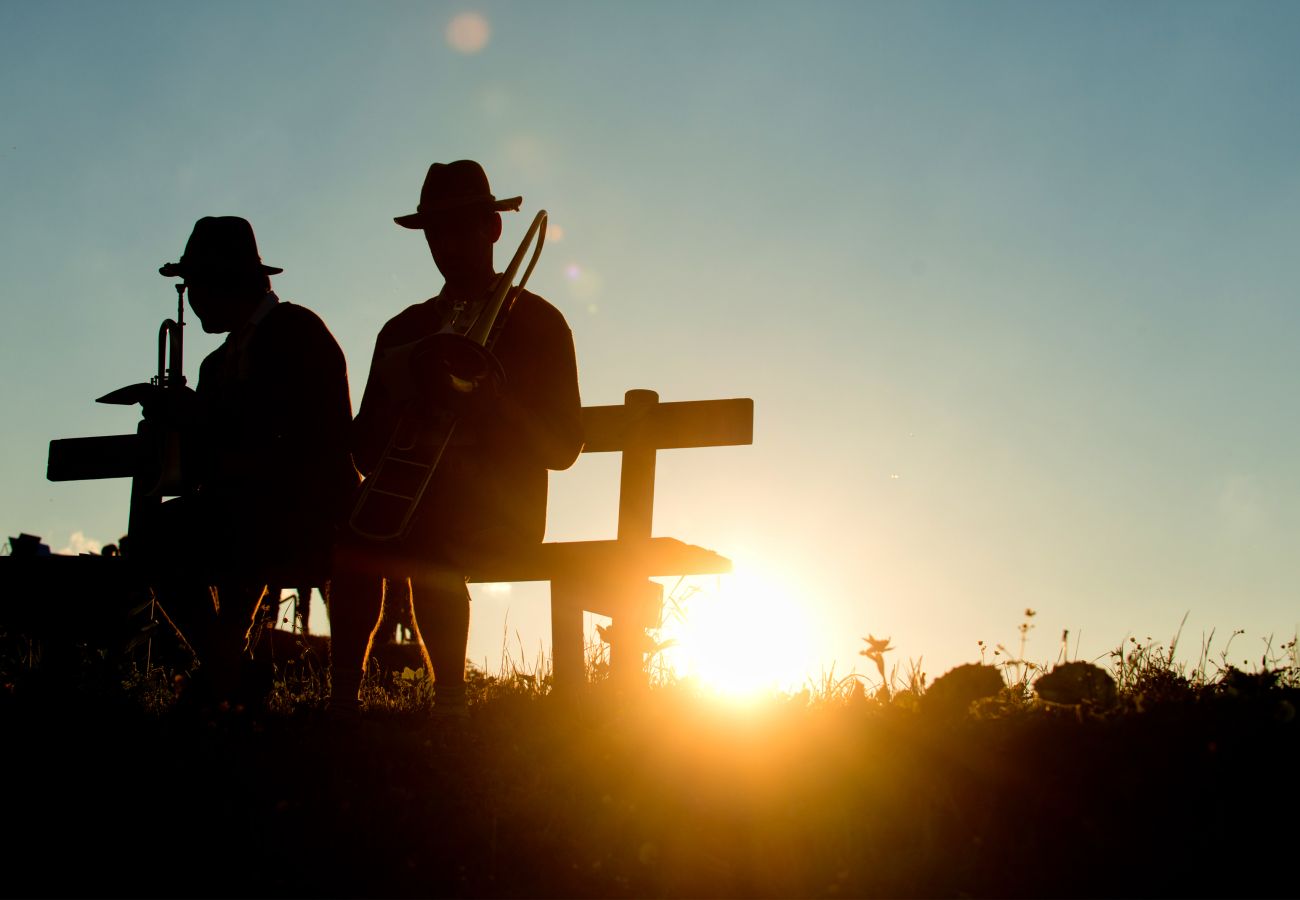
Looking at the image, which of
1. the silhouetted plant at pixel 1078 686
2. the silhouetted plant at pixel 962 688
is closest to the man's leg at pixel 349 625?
the silhouetted plant at pixel 962 688

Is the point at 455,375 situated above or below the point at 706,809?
above

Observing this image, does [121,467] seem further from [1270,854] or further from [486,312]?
[1270,854]

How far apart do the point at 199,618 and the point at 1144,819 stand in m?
3.76

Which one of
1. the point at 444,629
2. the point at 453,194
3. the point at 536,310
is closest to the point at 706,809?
the point at 444,629

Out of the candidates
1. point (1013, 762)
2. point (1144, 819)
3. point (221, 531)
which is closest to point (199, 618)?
point (221, 531)

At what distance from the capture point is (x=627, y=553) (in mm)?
5199

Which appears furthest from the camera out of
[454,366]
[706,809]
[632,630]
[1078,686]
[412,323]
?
[632,630]

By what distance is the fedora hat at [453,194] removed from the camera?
4848 millimetres

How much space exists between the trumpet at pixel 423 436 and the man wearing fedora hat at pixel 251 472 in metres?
0.37

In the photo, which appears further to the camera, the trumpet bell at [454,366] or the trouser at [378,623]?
the trouser at [378,623]

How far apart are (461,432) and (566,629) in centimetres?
104

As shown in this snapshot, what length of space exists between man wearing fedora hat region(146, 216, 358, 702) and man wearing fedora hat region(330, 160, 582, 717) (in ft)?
0.79

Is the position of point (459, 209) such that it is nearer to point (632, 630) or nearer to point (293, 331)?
point (293, 331)

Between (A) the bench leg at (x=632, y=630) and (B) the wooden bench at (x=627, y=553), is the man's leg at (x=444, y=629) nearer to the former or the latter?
(B) the wooden bench at (x=627, y=553)
